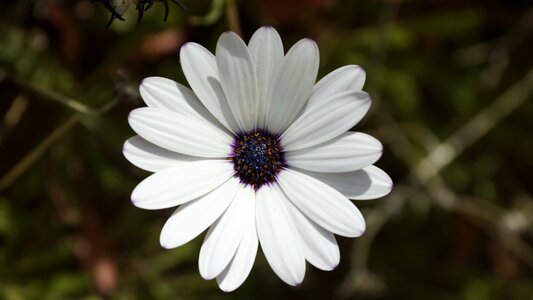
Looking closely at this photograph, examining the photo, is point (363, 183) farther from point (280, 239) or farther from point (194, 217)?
point (194, 217)

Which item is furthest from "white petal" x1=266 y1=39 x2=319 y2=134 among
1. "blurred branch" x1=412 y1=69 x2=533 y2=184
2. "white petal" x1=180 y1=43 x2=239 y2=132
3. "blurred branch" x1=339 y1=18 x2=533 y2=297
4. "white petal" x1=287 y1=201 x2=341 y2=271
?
"blurred branch" x1=412 y1=69 x2=533 y2=184

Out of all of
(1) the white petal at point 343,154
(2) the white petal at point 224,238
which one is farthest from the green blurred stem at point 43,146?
(1) the white petal at point 343,154

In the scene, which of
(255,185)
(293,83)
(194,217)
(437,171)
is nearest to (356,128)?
(437,171)

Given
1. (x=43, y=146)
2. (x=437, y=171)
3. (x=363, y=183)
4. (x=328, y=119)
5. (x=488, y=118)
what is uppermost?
(x=488, y=118)

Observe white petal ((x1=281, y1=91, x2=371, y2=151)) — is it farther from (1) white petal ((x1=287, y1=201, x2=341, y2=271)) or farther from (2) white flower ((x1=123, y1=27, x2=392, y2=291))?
(1) white petal ((x1=287, y1=201, x2=341, y2=271))

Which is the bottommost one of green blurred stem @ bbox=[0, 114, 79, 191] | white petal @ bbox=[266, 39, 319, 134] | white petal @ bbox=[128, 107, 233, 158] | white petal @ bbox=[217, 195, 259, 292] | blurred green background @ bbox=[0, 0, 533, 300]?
white petal @ bbox=[217, 195, 259, 292]

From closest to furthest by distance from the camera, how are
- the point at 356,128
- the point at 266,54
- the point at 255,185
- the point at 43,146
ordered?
the point at 266,54, the point at 255,185, the point at 43,146, the point at 356,128

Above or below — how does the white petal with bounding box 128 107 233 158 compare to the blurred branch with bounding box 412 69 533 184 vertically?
below
